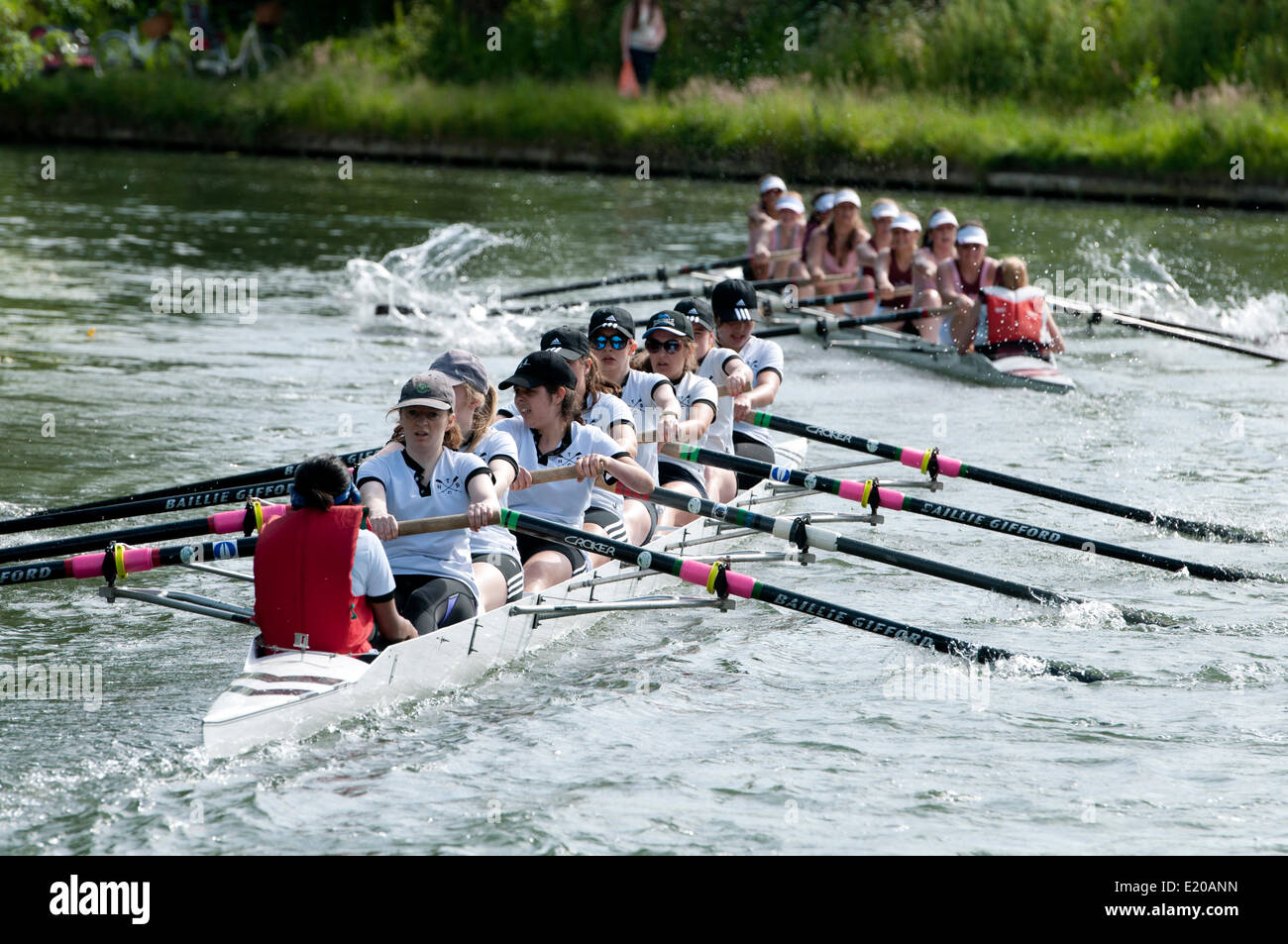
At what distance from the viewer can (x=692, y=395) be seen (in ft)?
31.2

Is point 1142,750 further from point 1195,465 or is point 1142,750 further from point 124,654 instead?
point 1195,465

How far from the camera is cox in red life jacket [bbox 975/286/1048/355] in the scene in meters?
14.2

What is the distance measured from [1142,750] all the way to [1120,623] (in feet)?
5.19

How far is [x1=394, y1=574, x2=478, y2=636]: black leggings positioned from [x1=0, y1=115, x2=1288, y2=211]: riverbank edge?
2117 cm

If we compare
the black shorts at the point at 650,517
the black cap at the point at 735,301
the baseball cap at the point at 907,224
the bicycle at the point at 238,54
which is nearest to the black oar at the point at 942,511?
the black shorts at the point at 650,517

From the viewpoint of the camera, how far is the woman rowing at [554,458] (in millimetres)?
7790

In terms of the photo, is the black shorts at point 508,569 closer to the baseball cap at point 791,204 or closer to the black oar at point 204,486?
the black oar at point 204,486

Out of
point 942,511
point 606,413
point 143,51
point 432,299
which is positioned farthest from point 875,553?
point 143,51

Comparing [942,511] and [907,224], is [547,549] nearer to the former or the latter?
[942,511]

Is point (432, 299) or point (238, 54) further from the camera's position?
point (238, 54)

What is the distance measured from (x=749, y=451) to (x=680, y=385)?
103 cm

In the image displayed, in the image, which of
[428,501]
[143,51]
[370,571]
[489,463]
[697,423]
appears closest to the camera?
[370,571]

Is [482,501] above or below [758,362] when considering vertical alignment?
below
